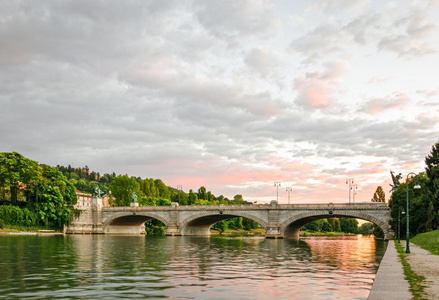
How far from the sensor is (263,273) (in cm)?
2780

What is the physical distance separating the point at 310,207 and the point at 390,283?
2908 inches

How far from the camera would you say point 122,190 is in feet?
465

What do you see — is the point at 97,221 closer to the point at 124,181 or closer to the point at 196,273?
the point at 124,181

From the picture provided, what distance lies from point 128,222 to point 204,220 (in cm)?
2711

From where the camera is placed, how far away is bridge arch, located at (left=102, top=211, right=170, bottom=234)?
111188 millimetres

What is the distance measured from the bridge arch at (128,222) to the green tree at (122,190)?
37.4 ft

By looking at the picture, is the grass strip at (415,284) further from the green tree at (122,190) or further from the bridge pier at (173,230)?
the green tree at (122,190)

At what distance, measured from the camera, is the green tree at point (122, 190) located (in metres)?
141

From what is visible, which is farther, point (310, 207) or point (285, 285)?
point (310, 207)

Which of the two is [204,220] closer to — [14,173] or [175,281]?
[14,173]

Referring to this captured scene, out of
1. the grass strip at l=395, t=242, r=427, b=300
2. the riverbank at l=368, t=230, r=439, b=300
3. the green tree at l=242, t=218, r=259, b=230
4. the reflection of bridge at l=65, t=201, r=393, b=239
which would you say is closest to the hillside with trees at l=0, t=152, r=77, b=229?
the reflection of bridge at l=65, t=201, r=393, b=239

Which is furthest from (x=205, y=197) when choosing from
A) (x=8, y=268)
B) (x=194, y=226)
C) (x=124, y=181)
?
(x=8, y=268)

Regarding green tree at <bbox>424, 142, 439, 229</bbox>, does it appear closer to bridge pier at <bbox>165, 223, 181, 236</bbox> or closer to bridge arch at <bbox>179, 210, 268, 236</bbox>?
bridge arch at <bbox>179, 210, 268, 236</bbox>

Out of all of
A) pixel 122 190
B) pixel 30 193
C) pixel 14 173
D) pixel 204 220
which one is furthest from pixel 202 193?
pixel 14 173
